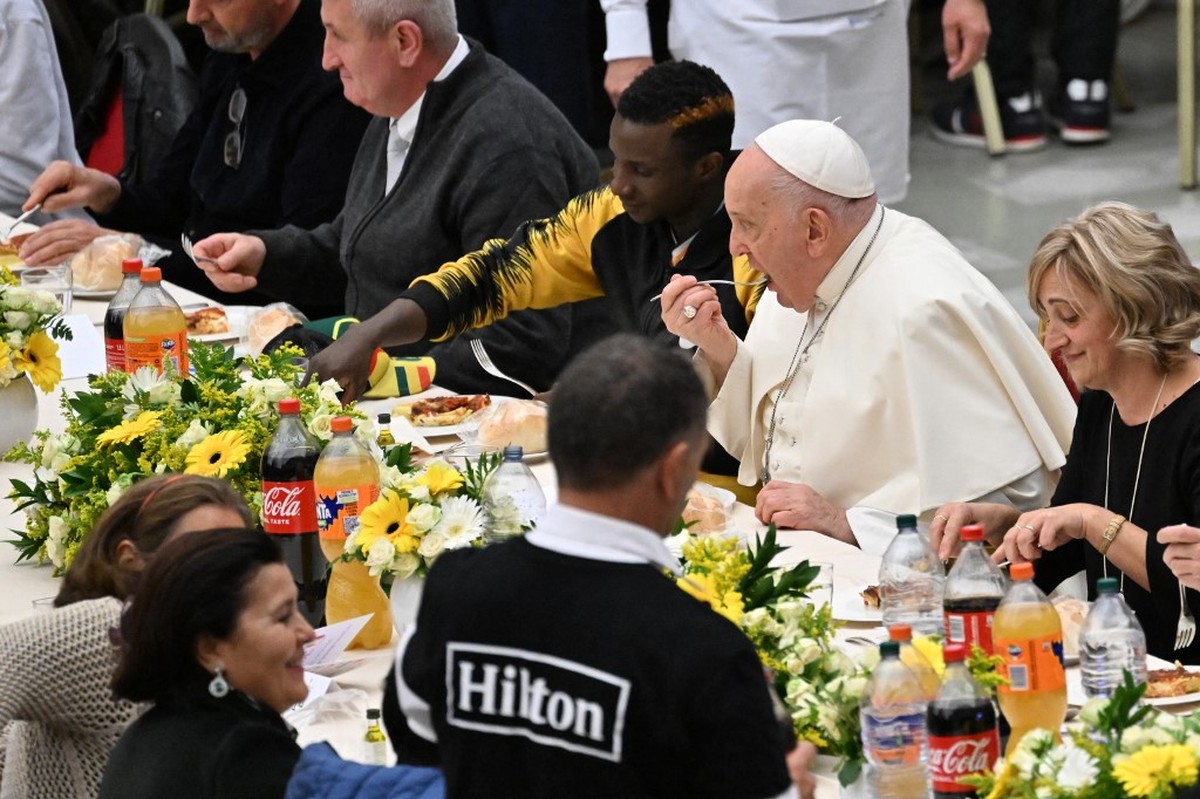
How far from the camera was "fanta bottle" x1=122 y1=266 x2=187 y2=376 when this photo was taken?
3881 mm

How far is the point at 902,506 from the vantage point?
11.6 ft

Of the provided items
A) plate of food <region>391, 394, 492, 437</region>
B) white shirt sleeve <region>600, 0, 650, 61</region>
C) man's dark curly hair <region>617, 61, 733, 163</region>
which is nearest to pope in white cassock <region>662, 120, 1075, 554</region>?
man's dark curly hair <region>617, 61, 733, 163</region>

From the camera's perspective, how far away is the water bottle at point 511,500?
2820 millimetres

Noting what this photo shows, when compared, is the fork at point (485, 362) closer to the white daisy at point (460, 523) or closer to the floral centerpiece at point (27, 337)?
the floral centerpiece at point (27, 337)

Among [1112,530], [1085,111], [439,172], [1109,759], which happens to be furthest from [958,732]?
[1085,111]

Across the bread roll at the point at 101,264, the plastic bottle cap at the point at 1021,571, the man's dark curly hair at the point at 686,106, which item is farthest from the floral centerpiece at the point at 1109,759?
the bread roll at the point at 101,264

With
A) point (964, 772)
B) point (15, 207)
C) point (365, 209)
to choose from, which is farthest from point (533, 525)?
point (15, 207)

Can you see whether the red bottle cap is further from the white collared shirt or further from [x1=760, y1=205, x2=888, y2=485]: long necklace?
the white collared shirt

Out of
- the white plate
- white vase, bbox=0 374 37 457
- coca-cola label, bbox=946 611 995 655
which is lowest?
white vase, bbox=0 374 37 457

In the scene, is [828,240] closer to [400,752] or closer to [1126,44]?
[400,752]

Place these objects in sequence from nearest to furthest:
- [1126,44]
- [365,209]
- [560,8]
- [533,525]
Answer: [533,525], [365,209], [560,8], [1126,44]

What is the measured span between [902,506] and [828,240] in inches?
21.0

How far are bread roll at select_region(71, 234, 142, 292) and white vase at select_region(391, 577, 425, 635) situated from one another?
280 centimetres

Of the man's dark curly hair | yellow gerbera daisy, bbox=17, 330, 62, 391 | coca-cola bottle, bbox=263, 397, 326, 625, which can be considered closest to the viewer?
coca-cola bottle, bbox=263, 397, 326, 625
